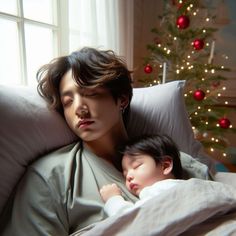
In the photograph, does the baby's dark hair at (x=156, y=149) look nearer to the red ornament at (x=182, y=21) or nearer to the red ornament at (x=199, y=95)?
the red ornament at (x=199, y=95)

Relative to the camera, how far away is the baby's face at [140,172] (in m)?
0.88

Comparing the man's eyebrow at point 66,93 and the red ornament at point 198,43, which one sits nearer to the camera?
the man's eyebrow at point 66,93

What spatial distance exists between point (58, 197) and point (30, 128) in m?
0.21

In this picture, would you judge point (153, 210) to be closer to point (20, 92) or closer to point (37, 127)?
point (37, 127)

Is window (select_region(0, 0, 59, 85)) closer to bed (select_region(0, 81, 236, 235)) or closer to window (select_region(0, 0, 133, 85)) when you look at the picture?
window (select_region(0, 0, 133, 85))

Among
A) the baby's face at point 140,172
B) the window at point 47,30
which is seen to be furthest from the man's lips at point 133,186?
the window at point 47,30

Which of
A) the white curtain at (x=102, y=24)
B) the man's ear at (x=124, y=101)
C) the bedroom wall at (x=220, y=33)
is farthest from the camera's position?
the bedroom wall at (x=220, y=33)

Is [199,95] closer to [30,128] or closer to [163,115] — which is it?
[163,115]

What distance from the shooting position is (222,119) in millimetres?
2229

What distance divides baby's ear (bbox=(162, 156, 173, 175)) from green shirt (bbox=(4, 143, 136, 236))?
0.47 feet

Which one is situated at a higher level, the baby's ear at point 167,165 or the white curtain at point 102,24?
the white curtain at point 102,24

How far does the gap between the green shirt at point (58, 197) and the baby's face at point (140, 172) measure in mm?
32

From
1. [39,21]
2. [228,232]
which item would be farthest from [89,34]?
[228,232]

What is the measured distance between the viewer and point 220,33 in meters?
2.88
